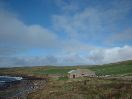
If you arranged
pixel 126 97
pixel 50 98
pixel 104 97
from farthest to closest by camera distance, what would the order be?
pixel 50 98 → pixel 104 97 → pixel 126 97

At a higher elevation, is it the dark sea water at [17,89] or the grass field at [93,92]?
the grass field at [93,92]

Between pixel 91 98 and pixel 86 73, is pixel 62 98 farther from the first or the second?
pixel 86 73

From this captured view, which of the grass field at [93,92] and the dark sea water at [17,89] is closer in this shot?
the grass field at [93,92]

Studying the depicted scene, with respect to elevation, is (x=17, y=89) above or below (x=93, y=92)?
below

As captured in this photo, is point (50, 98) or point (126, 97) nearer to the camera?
point (126, 97)

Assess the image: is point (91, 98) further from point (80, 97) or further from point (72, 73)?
point (72, 73)

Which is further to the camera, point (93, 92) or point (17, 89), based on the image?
point (17, 89)

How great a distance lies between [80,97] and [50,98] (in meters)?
5.93

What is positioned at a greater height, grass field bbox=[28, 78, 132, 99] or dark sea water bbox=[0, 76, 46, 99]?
grass field bbox=[28, 78, 132, 99]

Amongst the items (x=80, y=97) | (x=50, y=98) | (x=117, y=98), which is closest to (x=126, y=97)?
(x=117, y=98)

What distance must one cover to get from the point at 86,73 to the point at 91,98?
80599 mm

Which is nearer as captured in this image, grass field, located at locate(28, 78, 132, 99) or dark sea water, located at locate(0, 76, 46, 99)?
grass field, located at locate(28, 78, 132, 99)

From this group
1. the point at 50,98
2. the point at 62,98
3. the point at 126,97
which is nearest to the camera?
the point at 126,97

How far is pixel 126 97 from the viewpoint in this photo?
28141 millimetres
